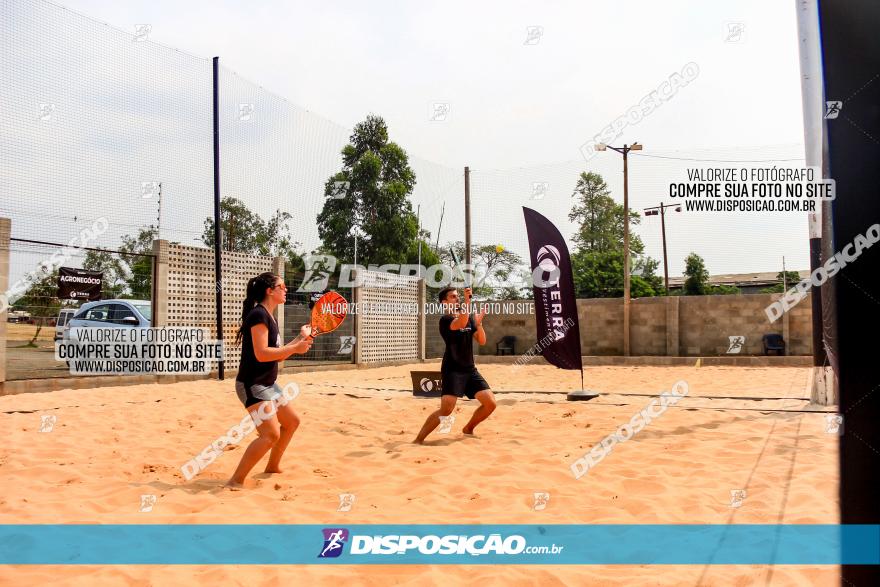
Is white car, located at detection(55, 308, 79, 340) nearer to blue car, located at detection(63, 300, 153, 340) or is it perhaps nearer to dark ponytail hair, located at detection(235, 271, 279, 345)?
blue car, located at detection(63, 300, 153, 340)

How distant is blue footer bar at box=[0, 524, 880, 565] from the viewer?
2719 millimetres

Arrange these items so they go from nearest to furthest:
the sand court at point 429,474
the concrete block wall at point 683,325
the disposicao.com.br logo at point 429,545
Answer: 1. the sand court at point 429,474
2. the disposicao.com.br logo at point 429,545
3. the concrete block wall at point 683,325

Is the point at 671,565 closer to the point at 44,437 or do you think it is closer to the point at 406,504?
the point at 406,504

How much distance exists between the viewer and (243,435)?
18.9 feet

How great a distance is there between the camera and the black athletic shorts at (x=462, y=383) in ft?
18.6

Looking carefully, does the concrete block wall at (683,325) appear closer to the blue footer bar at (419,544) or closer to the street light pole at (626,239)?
the street light pole at (626,239)

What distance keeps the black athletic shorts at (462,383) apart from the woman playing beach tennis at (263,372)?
1760 mm

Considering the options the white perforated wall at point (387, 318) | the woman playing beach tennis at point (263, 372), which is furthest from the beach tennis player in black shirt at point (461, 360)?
the white perforated wall at point (387, 318)

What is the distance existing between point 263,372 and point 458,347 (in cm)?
217

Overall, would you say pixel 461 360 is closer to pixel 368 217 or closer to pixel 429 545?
pixel 429 545

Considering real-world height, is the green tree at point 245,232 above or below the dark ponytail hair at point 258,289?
above

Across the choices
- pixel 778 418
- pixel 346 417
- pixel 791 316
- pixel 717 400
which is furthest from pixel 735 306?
pixel 346 417

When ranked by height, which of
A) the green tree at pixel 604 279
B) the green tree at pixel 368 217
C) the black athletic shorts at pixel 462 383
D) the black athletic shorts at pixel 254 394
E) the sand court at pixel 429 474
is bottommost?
the sand court at pixel 429 474

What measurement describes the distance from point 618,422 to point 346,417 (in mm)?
3111
